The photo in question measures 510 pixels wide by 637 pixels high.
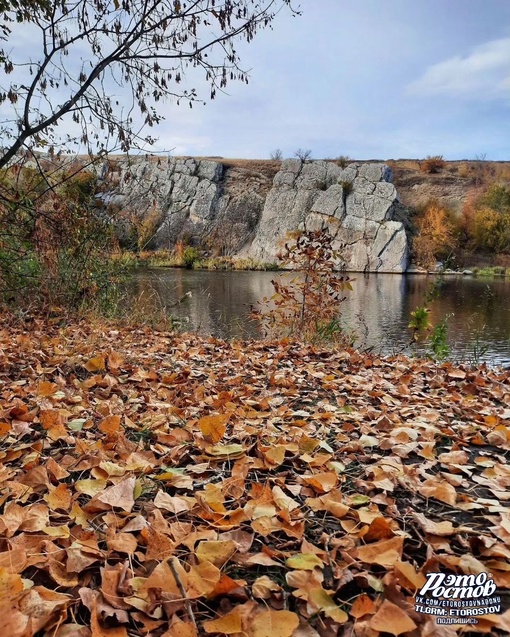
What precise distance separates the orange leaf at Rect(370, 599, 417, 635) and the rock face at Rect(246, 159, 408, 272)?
25777 mm

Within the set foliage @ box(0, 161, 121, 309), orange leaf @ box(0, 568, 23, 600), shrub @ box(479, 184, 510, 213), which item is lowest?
orange leaf @ box(0, 568, 23, 600)

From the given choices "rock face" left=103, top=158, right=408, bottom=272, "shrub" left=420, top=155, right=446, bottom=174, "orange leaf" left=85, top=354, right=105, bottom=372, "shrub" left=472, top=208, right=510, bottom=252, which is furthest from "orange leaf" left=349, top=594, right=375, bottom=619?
"shrub" left=420, top=155, right=446, bottom=174

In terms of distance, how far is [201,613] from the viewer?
89 cm

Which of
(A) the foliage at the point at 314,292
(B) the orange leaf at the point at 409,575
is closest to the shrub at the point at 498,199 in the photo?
(A) the foliage at the point at 314,292

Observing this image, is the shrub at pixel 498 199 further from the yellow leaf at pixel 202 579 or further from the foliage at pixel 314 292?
the yellow leaf at pixel 202 579

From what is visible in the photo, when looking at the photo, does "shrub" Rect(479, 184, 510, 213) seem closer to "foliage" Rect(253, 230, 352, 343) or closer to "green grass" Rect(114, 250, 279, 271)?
"green grass" Rect(114, 250, 279, 271)

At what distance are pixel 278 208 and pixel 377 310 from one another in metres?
21.0

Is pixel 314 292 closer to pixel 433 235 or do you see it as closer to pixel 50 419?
pixel 50 419

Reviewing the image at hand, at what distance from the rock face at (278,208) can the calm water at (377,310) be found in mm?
9840

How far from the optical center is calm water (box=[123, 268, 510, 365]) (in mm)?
7570

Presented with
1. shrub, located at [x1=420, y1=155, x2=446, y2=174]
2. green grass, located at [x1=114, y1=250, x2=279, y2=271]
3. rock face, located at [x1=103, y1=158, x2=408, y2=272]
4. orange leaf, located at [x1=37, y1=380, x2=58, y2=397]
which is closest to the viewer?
orange leaf, located at [x1=37, y1=380, x2=58, y2=397]

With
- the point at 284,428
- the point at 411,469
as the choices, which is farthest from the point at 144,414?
the point at 411,469

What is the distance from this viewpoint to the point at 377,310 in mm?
11422

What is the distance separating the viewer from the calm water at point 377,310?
7570mm
